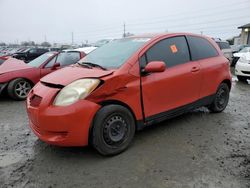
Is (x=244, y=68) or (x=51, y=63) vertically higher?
(x=51, y=63)

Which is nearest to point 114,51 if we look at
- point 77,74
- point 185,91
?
point 77,74

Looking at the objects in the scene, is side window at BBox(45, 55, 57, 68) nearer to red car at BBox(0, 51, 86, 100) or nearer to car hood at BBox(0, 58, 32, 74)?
red car at BBox(0, 51, 86, 100)

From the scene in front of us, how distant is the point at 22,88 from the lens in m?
7.42

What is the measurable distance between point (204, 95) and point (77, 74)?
97.0 inches

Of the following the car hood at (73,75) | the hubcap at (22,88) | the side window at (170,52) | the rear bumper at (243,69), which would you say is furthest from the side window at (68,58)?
the rear bumper at (243,69)

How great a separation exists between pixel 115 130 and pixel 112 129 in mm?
56

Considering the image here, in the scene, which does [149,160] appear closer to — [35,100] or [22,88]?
[35,100]

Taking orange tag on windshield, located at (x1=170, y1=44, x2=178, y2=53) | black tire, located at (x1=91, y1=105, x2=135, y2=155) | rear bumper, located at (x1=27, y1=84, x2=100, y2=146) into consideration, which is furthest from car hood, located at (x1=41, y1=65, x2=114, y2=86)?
orange tag on windshield, located at (x1=170, y1=44, x2=178, y2=53)

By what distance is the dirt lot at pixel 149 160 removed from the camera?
3033mm

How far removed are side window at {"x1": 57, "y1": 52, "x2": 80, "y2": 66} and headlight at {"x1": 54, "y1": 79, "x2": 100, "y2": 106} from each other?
481 cm

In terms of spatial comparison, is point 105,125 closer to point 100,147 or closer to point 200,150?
point 100,147

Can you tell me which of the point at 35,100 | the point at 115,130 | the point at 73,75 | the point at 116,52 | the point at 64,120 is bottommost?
the point at 115,130

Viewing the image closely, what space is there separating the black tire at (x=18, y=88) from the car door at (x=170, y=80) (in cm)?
458

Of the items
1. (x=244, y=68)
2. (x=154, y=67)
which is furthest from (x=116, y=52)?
(x=244, y=68)
